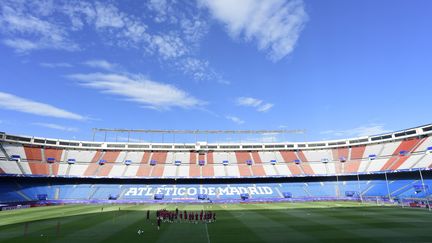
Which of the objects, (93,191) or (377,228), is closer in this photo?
(377,228)

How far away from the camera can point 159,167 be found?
261 feet

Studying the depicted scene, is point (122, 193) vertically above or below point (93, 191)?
below

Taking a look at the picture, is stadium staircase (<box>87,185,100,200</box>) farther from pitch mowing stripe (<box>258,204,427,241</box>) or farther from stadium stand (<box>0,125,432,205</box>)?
pitch mowing stripe (<box>258,204,427,241</box>)

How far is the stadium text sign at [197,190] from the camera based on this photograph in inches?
2763

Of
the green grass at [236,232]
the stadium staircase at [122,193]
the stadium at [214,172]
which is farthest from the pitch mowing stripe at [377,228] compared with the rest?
the stadium staircase at [122,193]

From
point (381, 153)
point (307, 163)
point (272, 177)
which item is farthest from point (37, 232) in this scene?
point (381, 153)

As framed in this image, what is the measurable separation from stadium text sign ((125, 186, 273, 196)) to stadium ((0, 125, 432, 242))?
0.26 metres

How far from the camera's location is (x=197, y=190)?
237ft

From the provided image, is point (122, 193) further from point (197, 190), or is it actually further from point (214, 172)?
point (214, 172)

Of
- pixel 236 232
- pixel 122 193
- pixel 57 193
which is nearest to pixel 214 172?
pixel 122 193

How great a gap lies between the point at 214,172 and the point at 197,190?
26.7 feet

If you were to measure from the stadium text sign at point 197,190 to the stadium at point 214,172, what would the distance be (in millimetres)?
261

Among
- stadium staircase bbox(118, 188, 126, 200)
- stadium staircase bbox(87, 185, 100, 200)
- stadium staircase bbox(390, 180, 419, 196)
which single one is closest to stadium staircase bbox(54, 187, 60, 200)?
stadium staircase bbox(87, 185, 100, 200)

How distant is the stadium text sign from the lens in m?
70.2
